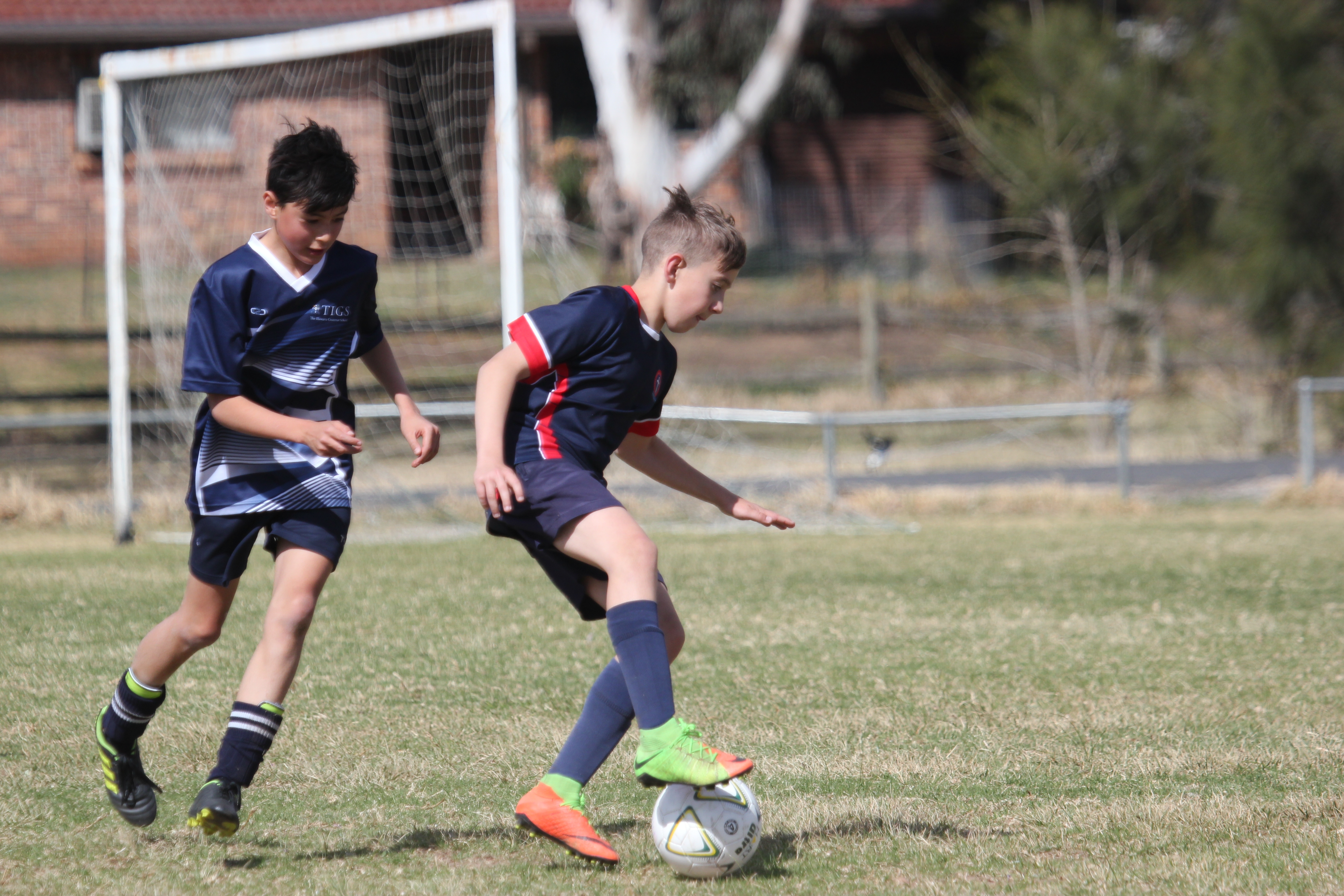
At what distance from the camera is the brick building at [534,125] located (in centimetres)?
1998

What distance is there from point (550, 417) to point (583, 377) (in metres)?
0.14

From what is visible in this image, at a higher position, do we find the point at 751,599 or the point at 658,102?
the point at 658,102

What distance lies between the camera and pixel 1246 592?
294 inches

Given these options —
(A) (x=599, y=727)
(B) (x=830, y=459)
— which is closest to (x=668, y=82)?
(B) (x=830, y=459)

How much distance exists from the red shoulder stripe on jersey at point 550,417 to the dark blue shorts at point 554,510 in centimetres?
3

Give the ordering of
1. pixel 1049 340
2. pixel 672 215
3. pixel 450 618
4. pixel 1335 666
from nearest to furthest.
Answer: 1. pixel 672 215
2. pixel 1335 666
3. pixel 450 618
4. pixel 1049 340

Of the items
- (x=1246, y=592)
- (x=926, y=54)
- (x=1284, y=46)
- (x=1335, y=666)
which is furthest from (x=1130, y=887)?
(x=926, y=54)

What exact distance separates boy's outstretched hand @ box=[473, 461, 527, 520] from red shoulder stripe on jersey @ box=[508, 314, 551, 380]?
0.26 meters

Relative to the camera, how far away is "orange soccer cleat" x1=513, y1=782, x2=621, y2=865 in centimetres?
323

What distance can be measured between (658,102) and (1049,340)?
6.98m

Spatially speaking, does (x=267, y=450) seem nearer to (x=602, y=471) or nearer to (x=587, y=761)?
(x=602, y=471)

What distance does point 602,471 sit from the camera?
3547 millimetres

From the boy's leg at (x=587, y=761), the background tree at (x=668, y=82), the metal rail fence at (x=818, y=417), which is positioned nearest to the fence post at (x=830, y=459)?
the metal rail fence at (x=818, y=417)

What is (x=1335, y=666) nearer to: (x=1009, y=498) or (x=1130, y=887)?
(x=1130, y=887)
